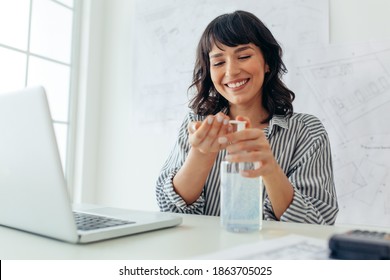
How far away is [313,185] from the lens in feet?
3.30

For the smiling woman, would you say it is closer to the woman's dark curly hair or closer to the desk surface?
the woman's dark curly hair

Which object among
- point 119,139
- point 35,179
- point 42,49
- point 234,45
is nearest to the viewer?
point 35,179

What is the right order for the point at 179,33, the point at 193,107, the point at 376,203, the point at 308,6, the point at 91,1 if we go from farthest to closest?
the point at 91,1 < the point at 179,33 < the point at 308,6 < the point at 376,203 < the point at 193,107

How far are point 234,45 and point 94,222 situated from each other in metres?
0.68

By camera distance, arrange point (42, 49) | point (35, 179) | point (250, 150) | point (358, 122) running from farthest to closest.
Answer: point (42, 49) → point (358, 122) → point (250, 150) → point (35, 179)

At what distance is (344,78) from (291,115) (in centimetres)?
48

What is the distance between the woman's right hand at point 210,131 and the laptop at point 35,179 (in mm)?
203

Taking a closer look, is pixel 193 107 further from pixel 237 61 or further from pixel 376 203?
pixel 376 203

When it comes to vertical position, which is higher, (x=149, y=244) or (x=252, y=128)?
(x=252, y=128)

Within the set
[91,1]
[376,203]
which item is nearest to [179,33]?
[91,1]

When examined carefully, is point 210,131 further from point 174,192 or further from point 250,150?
point 174,192

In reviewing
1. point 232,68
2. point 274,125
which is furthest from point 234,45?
point 274,125

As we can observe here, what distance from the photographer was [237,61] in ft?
3.84
